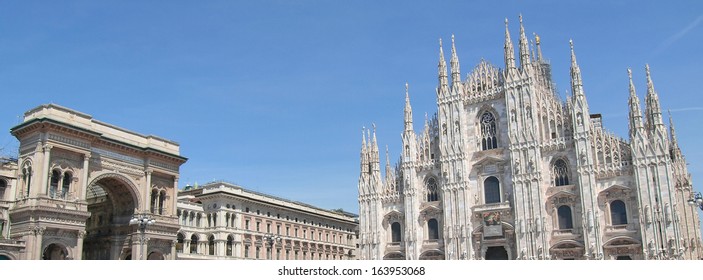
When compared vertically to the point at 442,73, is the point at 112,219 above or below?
below

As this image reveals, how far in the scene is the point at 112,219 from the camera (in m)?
48.4

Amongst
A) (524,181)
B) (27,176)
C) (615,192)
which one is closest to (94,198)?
(27,176)

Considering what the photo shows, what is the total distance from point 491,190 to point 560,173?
6.24m

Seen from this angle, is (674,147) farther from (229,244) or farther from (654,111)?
(229,244)

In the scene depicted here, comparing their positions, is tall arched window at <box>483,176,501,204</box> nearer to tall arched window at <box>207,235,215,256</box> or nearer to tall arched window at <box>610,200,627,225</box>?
tall arched window at <box>610,200,627,225</box>

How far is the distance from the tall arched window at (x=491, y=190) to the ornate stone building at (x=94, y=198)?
19.8 meters

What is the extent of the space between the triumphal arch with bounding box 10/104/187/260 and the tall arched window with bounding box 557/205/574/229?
30.9m

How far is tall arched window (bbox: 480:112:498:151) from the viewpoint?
190ft

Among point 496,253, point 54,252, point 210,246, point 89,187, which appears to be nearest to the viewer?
point 54,252

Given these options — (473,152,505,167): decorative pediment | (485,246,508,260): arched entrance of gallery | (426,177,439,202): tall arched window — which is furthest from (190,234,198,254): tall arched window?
(485,246,508,260): arched entrance of gallery

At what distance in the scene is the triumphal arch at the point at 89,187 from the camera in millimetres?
39719
